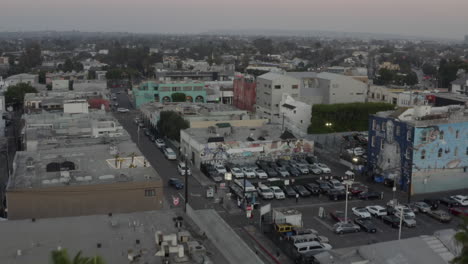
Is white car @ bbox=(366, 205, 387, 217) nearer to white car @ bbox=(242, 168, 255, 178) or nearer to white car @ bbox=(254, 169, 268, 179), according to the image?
white car @ bbox=(254, 169, 268, 179)

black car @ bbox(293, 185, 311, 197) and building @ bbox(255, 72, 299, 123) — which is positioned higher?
building @ bbox(255, 72, 299, 123)

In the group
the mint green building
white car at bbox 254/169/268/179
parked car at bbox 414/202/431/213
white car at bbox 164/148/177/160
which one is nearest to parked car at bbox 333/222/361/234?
parked car at bbox 414/202/431/213

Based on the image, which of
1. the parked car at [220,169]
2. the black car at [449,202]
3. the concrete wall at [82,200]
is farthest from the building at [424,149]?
the concrete wall at [82,200]

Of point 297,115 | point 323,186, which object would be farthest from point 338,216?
point 297,115

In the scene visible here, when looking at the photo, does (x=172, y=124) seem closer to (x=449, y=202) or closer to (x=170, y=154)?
(x=170, y=154)

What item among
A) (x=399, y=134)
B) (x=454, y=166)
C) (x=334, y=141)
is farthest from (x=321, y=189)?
(x=334, y=141)

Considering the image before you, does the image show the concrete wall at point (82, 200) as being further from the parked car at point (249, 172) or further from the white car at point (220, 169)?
the white car at point (220, 169)
